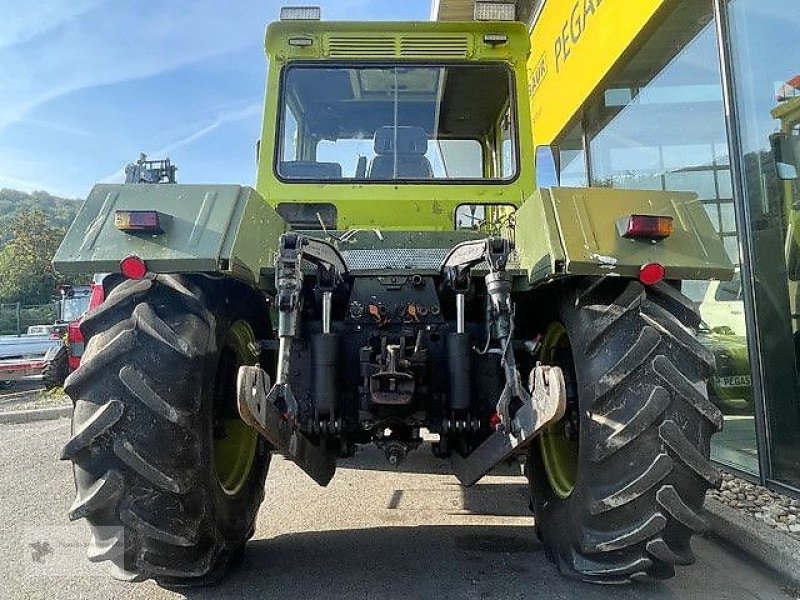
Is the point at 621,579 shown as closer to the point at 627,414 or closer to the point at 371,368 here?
the point at 627,414

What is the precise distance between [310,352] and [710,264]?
1782 mm

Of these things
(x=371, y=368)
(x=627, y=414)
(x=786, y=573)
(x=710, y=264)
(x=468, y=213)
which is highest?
(x=468, y=213)

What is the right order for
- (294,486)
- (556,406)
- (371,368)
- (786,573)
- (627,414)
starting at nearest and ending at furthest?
(556,406) → (627,414) → (371,368) → (786,573) → (294,486)

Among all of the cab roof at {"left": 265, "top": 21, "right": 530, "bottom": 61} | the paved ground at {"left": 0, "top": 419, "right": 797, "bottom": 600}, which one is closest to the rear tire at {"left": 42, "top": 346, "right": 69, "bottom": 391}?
the paved ground at {"left": 0, "top": 419, "right": 797, "bottom": 600}

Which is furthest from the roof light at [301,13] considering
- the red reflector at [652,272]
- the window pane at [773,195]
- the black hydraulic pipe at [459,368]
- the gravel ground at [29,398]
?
the gravel ground at [29,398]

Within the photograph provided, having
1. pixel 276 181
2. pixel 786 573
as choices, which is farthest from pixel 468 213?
pixel 786 573

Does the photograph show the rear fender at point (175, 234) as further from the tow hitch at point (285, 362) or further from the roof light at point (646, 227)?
the roof light at point (646, 227)

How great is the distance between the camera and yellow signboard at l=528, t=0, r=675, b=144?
6.16 m

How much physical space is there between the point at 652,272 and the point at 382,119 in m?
2.29

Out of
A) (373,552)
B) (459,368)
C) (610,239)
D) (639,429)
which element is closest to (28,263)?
(373,552)

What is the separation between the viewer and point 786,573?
3.51 meters

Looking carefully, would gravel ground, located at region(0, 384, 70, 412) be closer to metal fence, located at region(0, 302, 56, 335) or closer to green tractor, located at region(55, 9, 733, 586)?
green tractor, located at region(55, 9, 733, 586)

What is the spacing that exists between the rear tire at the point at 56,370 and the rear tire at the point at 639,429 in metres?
12.4

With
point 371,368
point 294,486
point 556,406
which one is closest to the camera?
point 556,406
